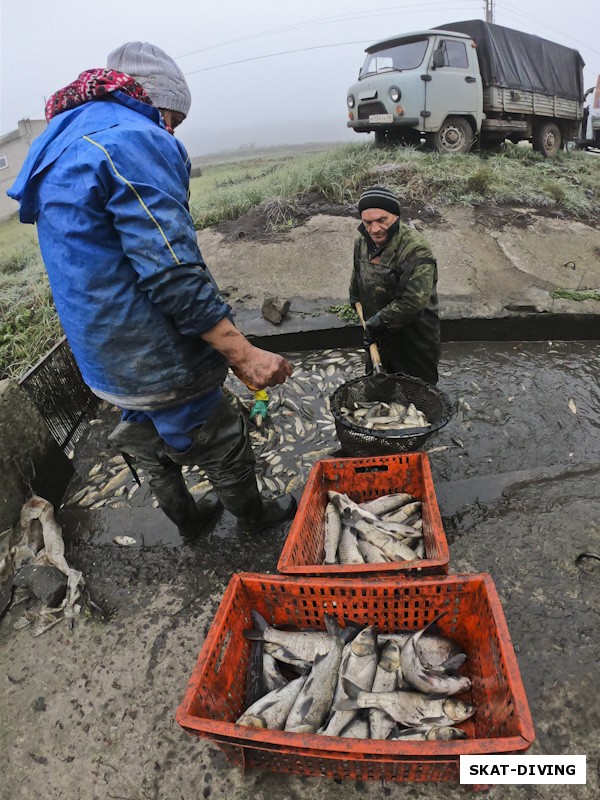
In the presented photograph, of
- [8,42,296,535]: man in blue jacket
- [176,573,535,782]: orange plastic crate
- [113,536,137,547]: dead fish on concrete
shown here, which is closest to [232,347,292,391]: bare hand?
[8,42,296,535]: man in blue jacket

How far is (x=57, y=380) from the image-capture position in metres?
4.70

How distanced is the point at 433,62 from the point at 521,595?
12.7 m

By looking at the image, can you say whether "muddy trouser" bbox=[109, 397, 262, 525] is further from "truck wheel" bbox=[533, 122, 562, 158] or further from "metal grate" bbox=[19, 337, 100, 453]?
"truck wheel" bbox=[533, 122, 562, 158]

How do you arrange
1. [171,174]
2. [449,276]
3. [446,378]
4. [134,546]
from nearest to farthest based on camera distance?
[171,174] < [134,546] < [446,378] < [449,276]

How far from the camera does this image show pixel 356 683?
2.10 meters

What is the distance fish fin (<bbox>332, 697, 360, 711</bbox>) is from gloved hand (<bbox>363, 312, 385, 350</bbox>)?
107 inches

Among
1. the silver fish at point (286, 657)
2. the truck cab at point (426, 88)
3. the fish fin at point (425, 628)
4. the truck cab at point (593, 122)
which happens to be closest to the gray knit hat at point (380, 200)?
the fish fin at point (425, 628)

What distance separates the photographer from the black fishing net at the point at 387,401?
327 cm

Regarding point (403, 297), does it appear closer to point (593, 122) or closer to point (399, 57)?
point (399, 57)

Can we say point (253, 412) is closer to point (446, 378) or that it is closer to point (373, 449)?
point (373, 449)

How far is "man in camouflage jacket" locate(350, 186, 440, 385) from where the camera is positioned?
12.0 feet

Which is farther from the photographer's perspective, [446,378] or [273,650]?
[446,378]

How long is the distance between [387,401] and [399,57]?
1159 centimetres

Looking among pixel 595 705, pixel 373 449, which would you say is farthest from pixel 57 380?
pixel 595 705
